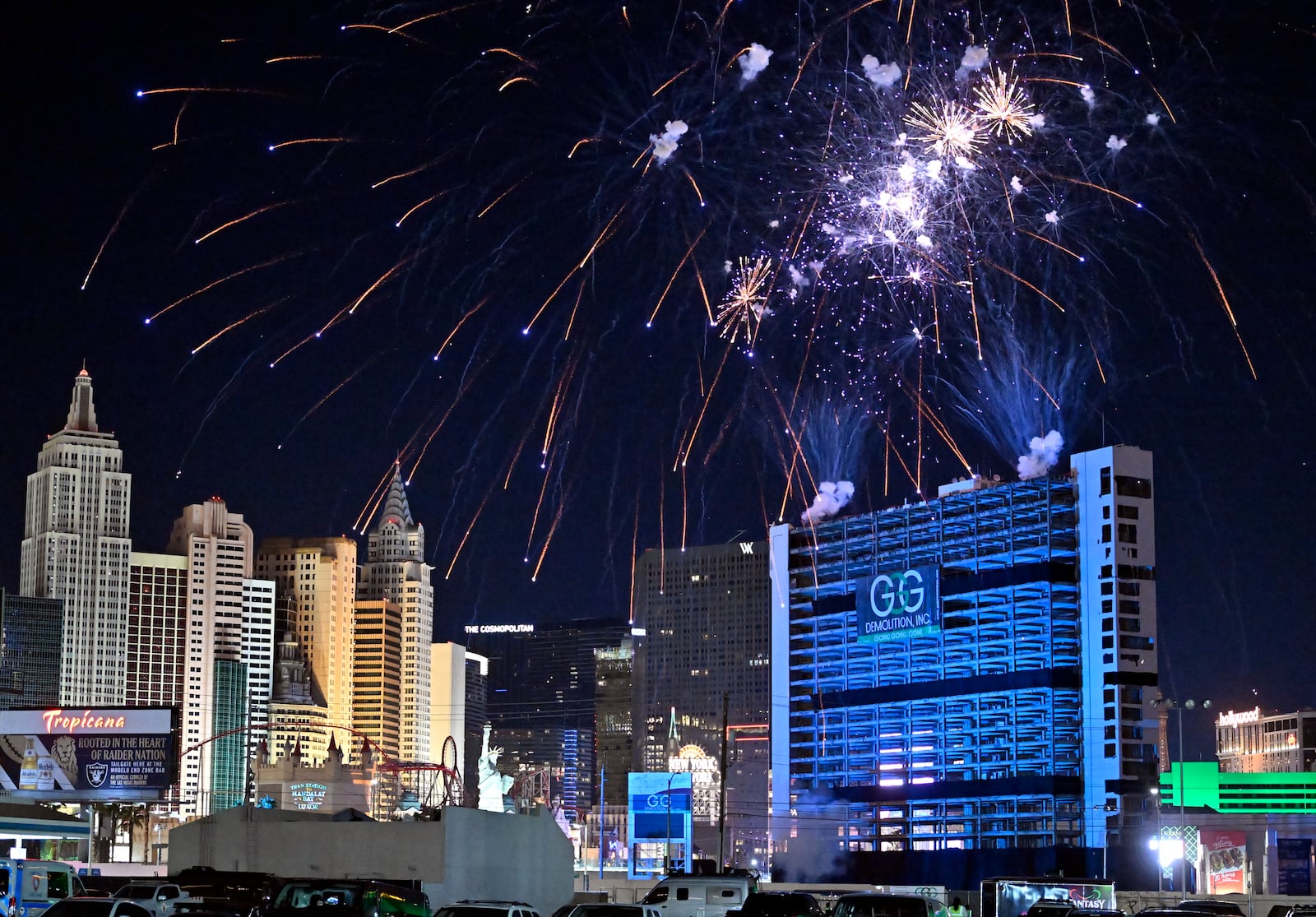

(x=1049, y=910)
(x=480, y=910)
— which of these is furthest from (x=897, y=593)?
(x=480, y=910)

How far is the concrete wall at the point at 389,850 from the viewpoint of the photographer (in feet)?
181

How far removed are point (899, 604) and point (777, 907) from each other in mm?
104110

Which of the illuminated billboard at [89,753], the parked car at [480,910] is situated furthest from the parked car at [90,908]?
the illuminated billboard at [89,753]

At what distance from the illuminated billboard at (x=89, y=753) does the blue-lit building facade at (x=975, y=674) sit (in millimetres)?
64666

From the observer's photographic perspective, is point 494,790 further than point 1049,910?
Yes

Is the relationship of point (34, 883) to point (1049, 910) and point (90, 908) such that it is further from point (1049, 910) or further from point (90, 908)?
point (1049, 910)

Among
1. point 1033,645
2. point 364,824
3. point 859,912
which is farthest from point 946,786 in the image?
point 859,912

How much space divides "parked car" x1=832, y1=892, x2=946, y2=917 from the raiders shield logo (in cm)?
5527

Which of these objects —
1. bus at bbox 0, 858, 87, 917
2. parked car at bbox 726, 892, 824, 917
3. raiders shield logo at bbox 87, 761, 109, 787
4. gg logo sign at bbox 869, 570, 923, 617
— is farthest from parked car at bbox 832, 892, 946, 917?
gg logo sign at bbox 869, 570, 923, 617

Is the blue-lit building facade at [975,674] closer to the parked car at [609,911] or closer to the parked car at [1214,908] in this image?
the parked car at [1214,908]

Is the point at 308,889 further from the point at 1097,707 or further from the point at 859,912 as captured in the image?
the point at 1097,707

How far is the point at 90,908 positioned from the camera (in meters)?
31.0

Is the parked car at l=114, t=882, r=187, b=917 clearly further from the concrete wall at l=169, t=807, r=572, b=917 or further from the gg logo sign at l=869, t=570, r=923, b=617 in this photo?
the gg logo sign at l=869, t=570, r=923, b=617

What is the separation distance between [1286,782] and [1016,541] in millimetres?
40008
